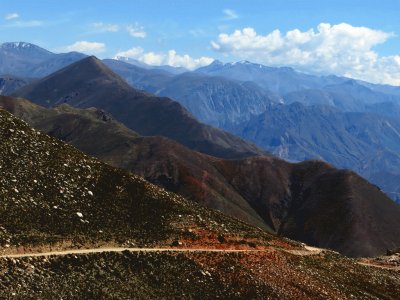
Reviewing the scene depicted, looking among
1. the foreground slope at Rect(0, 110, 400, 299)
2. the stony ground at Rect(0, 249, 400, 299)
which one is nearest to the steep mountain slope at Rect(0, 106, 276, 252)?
the foreground slope at Rect(0, 110, 400, 299)

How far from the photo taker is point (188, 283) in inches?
1816

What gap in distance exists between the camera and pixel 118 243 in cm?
4844

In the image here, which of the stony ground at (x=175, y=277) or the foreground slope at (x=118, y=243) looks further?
the foreground slope at (x=118, y=243)

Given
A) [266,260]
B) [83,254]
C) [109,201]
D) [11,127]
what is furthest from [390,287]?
[11,127]

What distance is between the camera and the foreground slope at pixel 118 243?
41469mm

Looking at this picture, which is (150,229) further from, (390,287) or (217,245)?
(390,287)

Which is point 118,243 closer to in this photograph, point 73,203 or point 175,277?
point 175,277

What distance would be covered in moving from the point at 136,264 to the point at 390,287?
123ft

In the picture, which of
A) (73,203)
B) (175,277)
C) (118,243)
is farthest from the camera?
(73,203)

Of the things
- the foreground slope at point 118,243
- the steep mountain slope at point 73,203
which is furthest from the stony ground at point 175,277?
the steep mountain slope at point 73,203

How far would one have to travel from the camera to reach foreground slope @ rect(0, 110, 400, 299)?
41469mm

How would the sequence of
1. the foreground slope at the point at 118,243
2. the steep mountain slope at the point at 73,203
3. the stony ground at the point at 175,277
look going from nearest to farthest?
1. the stony ground at the point at 175,277
2. the foreground slope at the point at 118,243
3. the steep mountain slope at the point at 73,203

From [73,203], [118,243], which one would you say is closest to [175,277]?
[118,243]

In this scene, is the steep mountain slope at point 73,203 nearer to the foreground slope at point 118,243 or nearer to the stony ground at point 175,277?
the foreground slope at point 118,243
